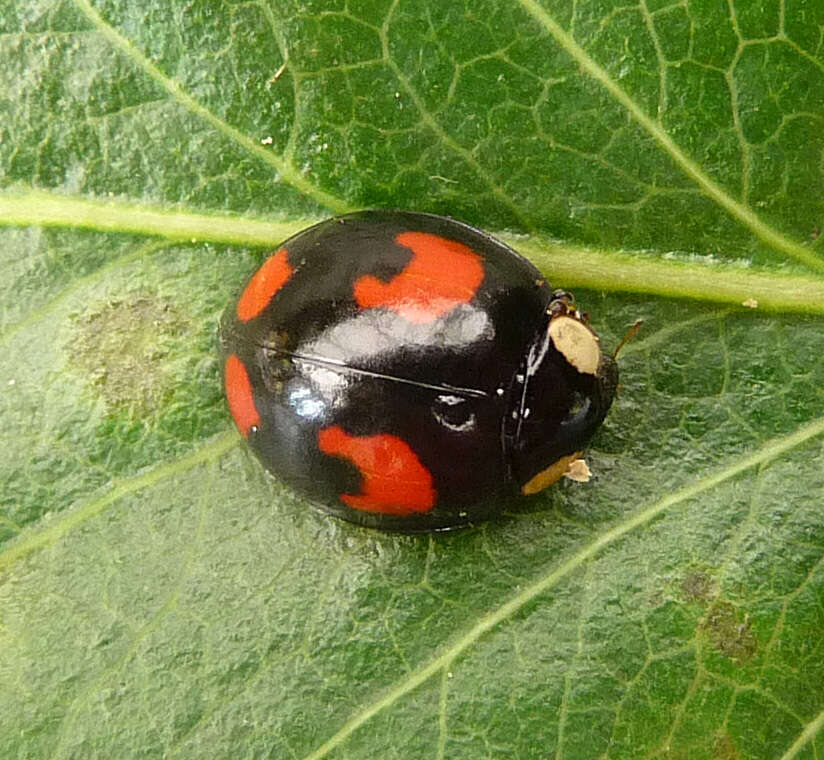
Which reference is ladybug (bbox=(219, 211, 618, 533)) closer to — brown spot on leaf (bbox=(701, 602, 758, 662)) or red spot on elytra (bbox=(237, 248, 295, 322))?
red spot on elytra (bbox=(237, 248, 295, 322))

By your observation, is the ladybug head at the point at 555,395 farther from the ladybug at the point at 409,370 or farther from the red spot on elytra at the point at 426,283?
the red spot on elytra at the point at 426,283

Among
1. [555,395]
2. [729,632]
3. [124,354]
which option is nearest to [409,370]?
[555,395]

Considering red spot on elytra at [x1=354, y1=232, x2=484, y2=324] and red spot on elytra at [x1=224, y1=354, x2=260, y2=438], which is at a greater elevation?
red spot on elytra at [x1=354, y1=232, x2=484, y2=324]

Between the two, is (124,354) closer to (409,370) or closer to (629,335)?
(409,370)

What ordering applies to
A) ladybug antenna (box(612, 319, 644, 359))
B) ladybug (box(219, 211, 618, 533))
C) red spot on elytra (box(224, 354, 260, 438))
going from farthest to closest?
1. ladybug antenna (box(612, 319, 644, 359))
2. red spot on elytra (box(224, 354, 260, 438))
3. ladybug (box(219, 211, 618, 533))

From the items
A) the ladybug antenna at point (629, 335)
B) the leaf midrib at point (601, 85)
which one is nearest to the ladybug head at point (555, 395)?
the ladybug antenna at point (629, 335)

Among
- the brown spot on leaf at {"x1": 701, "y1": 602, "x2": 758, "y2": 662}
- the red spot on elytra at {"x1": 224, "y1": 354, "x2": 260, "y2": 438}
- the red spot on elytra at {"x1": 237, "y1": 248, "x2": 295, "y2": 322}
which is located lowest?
the brown spot on leaf at {"x1": 701, "y1": 602, "x2": 758, "y2": 662}

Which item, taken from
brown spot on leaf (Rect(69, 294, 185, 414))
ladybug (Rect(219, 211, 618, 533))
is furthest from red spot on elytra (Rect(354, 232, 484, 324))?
brown spot on leaf (Rect(69, 294, 185, 414))
